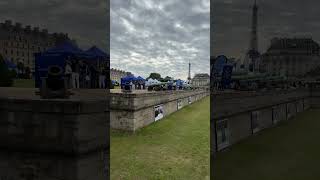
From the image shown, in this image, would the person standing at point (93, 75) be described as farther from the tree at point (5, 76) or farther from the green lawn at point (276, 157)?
the green lawn at point (276, 157)

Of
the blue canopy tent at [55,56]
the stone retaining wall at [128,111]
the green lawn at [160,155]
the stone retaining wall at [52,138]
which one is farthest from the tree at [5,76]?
the stone retaining wall at [128,111]

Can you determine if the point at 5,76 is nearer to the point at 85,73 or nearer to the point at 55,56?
the point at 55,56

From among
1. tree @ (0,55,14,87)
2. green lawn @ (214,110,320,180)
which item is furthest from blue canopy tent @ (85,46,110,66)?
green lawn @ (214,110,320,180)

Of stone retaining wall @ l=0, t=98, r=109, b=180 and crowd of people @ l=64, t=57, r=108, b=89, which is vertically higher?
crowd of people @ l=64, t=57, r=108, b=89

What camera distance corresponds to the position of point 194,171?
996 cm

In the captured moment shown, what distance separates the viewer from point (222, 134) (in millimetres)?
9047

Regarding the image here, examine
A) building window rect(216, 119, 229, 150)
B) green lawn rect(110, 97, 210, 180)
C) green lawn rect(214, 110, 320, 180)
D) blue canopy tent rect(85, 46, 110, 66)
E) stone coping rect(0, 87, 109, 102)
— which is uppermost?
blue canopy tent rect(85, 46, 110, 66)

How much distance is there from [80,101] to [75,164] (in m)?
1.73

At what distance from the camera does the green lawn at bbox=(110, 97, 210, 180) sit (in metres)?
9.76

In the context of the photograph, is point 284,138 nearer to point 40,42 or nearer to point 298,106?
point 298,106

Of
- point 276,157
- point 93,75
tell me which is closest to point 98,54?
point 93,75

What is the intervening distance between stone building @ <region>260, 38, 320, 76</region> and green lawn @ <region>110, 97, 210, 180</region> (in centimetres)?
432

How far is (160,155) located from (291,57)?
6325mm

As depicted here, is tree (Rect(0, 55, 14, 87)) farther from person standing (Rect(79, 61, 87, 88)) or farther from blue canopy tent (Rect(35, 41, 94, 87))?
person standing (Rect(79, 61, 87, 88))
